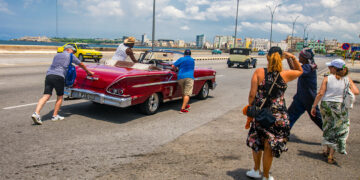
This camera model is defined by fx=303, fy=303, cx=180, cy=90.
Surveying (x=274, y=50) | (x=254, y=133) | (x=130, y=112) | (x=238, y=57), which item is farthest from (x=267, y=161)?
(x=238, y=57)

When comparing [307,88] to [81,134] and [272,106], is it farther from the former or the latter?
[81,134]

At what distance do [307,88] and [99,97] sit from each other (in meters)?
4.01

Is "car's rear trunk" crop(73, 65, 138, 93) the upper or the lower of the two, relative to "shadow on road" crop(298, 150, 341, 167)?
upper

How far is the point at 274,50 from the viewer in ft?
11.7

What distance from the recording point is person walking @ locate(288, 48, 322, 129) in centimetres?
534

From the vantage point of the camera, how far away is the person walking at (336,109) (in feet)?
14.8

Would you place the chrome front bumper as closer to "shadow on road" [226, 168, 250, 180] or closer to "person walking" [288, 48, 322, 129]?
"shadow on road" [226, 168, 250, 180]

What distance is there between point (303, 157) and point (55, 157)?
3709mm

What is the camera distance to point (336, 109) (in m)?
4.51

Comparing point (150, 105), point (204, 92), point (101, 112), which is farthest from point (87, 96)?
point (204, 92)

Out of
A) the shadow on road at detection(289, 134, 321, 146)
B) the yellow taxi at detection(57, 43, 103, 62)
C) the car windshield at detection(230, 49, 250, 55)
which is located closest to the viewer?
the shadow on road at detection(289, 134, 321, 146)

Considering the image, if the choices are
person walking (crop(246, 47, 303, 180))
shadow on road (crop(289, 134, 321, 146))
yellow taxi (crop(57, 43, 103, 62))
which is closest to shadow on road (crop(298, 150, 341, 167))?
shadow on road (crop(289, 134, 321, 146))

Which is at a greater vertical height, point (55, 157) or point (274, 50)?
point (274, 50)

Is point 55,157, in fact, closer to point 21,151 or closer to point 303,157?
point 21,151
